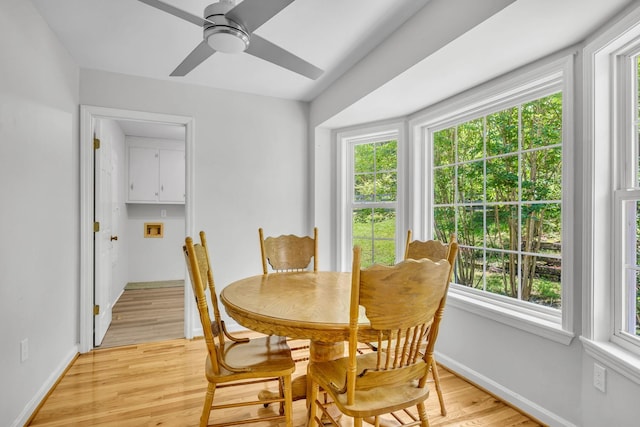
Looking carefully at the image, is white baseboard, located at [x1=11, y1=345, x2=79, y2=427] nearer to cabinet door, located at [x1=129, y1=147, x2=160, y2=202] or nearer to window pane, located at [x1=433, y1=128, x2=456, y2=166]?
cabinet door, located at [x1=129, y1=147, x2=160, y2=202]

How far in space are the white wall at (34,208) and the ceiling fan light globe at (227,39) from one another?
1.08 metres

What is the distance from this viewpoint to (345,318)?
52.6 inches

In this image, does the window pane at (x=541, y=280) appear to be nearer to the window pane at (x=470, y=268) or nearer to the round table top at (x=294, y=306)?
the window pane at (x=470, y=268)

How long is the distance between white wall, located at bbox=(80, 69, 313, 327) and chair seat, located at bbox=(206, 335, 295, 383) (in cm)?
166

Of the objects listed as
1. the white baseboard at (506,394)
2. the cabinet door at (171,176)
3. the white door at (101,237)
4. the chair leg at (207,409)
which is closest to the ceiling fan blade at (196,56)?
the white door at (101,237)

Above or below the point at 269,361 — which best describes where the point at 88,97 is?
above

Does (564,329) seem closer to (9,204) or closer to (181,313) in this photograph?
(9,204)

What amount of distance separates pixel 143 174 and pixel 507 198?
16.6 feet

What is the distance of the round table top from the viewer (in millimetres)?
1303

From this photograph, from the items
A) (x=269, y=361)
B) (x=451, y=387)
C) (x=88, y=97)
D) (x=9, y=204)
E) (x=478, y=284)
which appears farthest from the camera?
→ (x=88, y=97)

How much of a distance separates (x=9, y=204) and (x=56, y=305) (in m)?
0.97

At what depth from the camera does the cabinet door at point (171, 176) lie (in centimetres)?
545

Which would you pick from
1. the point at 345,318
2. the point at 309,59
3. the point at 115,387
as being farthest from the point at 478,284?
the point at 115,387

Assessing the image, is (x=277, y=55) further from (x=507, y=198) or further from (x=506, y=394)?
(x=506, y=394)
